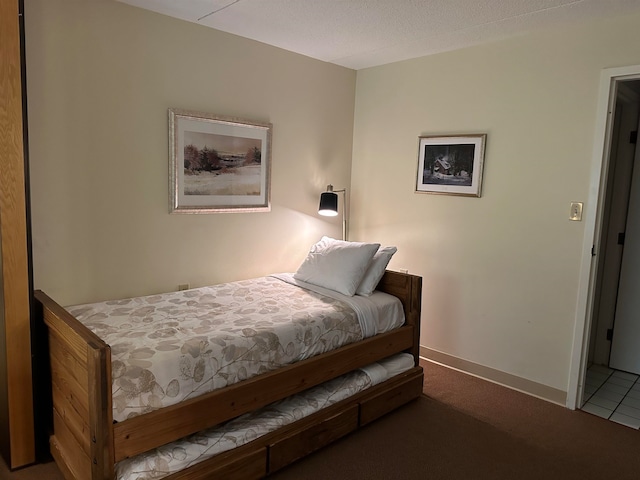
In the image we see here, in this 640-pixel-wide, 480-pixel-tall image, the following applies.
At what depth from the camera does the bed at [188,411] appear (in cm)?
176

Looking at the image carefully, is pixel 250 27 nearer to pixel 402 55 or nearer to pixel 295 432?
pixel 402 55

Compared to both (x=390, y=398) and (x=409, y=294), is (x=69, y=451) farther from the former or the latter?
(x=409, y=294)

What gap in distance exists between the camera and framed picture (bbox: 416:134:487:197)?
3.34m

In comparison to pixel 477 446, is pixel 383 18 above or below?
above

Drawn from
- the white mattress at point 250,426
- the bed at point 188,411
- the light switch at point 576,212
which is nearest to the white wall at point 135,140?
the bed at point 188,411

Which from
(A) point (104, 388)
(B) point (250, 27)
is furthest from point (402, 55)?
(A) point (104, 388)

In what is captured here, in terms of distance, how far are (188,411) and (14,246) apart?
1.11 metres

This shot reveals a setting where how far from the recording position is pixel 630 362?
3689 mm

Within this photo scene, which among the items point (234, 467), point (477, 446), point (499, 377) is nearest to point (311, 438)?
point (234, 467)

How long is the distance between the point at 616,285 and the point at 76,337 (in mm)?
3856

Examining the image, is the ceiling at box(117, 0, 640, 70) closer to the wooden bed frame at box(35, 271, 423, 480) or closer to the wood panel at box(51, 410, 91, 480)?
the wooden bed frame at box(35, 271, 423, 480)

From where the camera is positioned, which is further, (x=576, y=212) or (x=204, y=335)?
(x=576, y=212)

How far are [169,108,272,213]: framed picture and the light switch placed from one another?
81.8 inches

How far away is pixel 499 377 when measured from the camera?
3338 mm
